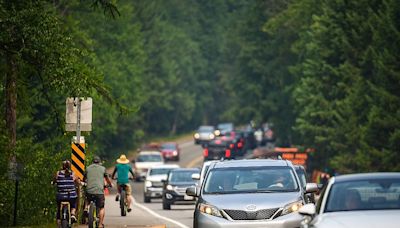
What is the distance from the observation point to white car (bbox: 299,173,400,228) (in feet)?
50.1

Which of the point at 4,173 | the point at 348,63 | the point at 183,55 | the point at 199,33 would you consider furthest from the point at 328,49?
the point at 199,33

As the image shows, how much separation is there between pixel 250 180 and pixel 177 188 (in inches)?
976

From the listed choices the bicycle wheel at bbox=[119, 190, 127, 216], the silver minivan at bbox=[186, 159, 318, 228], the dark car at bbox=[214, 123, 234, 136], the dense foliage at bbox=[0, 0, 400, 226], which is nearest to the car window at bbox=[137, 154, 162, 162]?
the dense foliage at bbox=[0, 0, 400, 226]

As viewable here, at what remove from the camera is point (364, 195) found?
54.0 ft

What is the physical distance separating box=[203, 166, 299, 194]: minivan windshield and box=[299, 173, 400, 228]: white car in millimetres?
6186

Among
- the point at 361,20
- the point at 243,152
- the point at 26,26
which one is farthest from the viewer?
the point at 243,152

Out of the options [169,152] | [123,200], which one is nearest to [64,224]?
[123,200]

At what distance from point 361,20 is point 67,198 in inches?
2175

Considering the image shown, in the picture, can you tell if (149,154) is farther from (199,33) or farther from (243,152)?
(199,33)

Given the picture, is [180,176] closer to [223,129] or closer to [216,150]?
[216,150]

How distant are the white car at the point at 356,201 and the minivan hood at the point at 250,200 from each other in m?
5.13

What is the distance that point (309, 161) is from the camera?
3516 inches

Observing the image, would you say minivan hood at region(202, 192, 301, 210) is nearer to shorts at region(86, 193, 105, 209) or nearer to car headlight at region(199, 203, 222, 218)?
car headlight at region(199, 203, 222, 218)

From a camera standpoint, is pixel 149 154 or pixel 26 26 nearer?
pixel 26 26
